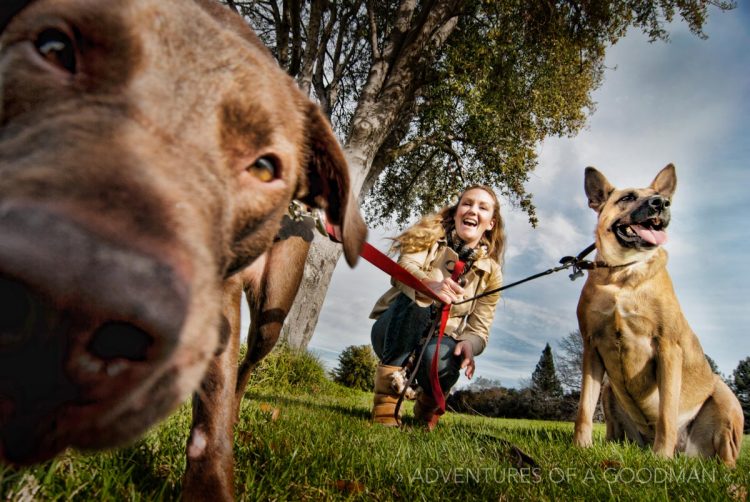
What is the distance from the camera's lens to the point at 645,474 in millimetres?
2953

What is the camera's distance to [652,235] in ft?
16.0

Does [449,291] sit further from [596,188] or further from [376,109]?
[376,109]

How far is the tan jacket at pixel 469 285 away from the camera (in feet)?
16.7

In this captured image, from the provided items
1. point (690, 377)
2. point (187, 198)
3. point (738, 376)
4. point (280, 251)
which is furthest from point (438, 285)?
point (738, 376)

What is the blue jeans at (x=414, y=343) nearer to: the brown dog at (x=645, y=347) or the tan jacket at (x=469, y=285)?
the tan jacket at (x=469, y=285)

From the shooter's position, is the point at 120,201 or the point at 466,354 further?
the point at 466,354

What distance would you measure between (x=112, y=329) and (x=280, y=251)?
7.98 feet

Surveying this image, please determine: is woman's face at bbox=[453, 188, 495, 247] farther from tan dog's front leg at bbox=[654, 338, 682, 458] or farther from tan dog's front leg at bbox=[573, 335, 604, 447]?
tan dog's front leg at bbox=[654, 338, 682, 458]

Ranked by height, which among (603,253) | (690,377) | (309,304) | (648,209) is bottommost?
(309,304)

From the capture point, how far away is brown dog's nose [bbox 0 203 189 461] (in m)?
0.70

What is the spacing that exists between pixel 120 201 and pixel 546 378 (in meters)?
17.7

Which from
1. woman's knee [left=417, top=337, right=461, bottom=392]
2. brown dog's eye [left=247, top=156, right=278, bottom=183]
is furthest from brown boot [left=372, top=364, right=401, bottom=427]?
brown dog's eye [left=247, top=156, right=278, bottom=183]

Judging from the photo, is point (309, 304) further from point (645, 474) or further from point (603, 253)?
point (645, 474)

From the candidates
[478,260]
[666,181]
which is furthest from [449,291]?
[666,181]
